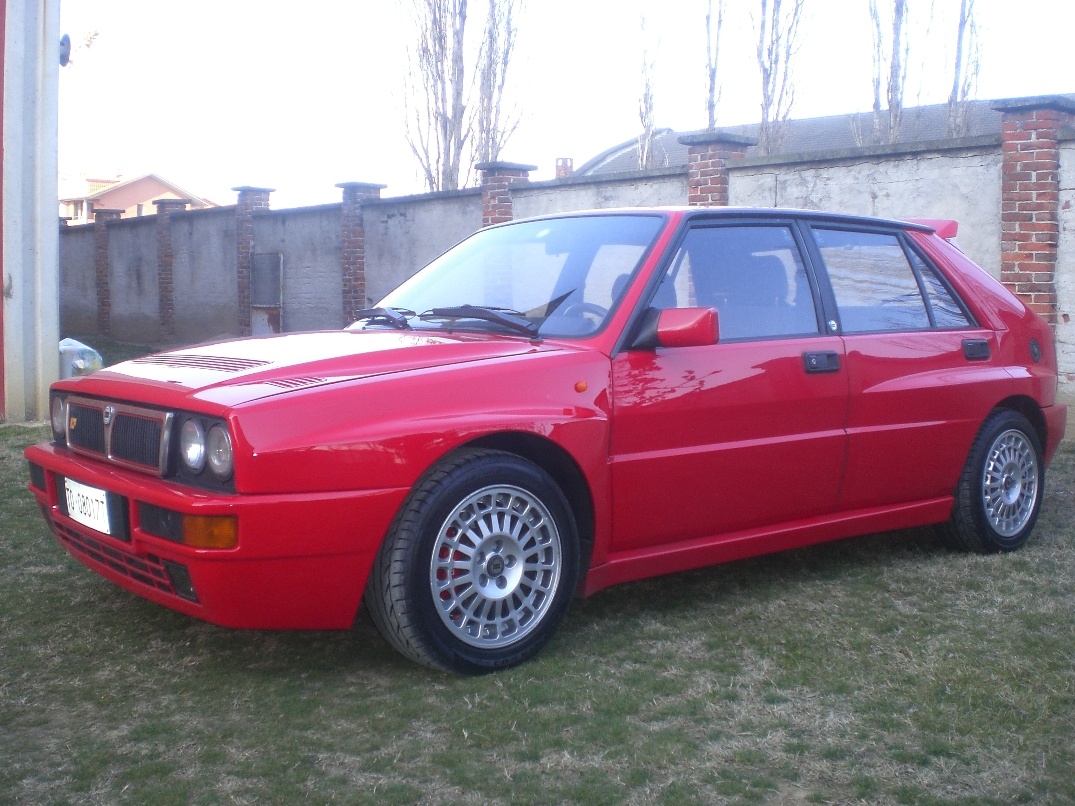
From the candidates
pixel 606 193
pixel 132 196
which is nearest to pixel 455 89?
pixel 606 193

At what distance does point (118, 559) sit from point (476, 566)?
1.10 metres

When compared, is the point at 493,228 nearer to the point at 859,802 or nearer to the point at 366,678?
the point at 366,678

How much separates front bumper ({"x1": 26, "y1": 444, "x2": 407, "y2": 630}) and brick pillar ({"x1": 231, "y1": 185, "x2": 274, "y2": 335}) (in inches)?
679

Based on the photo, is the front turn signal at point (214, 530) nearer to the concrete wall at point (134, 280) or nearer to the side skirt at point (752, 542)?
the side skirt at point (752, 542)

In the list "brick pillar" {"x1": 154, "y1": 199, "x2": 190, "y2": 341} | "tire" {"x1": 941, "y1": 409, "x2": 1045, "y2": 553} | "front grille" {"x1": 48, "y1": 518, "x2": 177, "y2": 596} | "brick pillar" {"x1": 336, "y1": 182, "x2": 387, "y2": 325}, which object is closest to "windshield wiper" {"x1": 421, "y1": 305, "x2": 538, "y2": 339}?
"front grille" {"x1": 48, "y1": 518, "x2": 177, "y2": 596}

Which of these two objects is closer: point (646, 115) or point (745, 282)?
point (745, 282)

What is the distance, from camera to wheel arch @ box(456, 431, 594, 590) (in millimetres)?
3656

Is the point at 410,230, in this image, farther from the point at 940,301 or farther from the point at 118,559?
the point at 118,559

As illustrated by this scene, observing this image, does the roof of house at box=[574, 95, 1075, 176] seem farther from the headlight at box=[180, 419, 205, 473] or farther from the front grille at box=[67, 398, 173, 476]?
the headlight at box=[180, 419, 205, 473]

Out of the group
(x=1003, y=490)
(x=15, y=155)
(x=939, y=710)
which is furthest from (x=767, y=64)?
(x=939, y=710)

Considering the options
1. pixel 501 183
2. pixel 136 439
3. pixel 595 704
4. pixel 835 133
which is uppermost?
pixel 835 133

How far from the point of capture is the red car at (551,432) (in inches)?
127

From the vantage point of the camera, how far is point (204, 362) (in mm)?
3787

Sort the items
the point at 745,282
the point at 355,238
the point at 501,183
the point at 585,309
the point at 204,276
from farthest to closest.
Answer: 1. the point at 204,276
2. the point at 355,238
3. the point at 501,183
4. the point at 745,282
5. the point at 585,309
